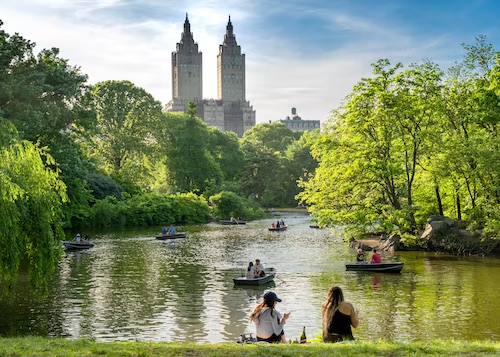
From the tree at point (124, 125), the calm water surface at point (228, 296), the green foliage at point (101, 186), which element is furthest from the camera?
the tree at point (124, 125)

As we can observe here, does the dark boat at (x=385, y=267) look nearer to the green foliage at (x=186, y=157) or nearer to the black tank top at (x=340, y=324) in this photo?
the black tank top at (x=340, y=324)

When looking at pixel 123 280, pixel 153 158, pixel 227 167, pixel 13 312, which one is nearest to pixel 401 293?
pixel 123 280

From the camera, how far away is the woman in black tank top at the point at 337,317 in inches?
440

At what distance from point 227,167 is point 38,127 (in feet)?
203

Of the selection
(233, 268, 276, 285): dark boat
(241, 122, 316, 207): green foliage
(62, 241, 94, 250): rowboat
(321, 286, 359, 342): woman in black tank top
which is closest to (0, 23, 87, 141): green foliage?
(62, 241, 94, 250): rowboat

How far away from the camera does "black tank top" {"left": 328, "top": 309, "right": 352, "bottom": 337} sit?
11320 mm

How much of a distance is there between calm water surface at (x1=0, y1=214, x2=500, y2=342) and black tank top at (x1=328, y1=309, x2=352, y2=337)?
5166mm

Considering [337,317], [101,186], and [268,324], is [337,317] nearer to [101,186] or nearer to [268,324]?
[268,324]

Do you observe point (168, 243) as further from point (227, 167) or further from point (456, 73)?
point (227, 167)

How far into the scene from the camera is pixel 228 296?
22.9m

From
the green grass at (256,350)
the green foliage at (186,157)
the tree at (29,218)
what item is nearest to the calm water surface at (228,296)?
the tree at (29,218)

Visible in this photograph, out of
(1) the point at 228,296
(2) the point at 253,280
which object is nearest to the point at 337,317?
(1) the point at 228,296

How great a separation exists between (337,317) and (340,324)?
0.45 feet

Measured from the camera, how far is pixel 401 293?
2312 cm
